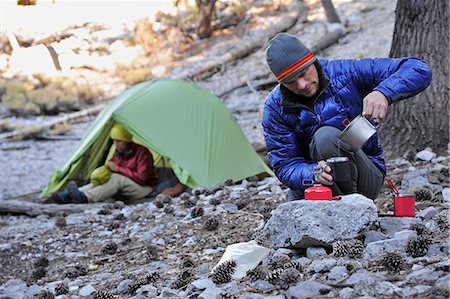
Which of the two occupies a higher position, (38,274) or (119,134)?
(38,274)

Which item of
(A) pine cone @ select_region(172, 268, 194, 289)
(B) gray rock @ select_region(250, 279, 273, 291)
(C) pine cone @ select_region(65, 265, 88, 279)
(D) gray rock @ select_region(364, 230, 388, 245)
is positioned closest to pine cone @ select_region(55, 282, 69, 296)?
(C) pine cone @ select_region(65, 265, 88, 279)

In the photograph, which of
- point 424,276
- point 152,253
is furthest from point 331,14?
point 424,276

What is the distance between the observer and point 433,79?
6.49 metres

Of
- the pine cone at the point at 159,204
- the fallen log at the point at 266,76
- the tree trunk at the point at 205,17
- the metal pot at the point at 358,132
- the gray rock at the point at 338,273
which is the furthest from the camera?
the tree trunk at the point at 205,17

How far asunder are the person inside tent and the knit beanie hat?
4.30 m

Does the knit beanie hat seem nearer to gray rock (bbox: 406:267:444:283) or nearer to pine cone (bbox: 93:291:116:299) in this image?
gray rock (bbox: 406:267:444:283)

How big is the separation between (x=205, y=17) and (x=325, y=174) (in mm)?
16300

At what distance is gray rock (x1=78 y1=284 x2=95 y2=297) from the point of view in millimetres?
4344

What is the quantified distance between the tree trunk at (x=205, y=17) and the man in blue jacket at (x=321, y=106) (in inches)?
601

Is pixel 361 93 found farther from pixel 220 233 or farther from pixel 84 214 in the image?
pixel 84 214

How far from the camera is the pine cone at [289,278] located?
3.36 meters

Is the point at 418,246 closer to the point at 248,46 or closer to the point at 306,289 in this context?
the point at 306,289

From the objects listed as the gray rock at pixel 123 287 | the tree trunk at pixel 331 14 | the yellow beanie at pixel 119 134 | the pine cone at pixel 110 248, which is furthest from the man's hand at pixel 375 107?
the tree trunk at pixel 331 14

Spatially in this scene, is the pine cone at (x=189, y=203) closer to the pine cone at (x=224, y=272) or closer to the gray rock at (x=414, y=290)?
the pine cone at (x=224, y=272)
